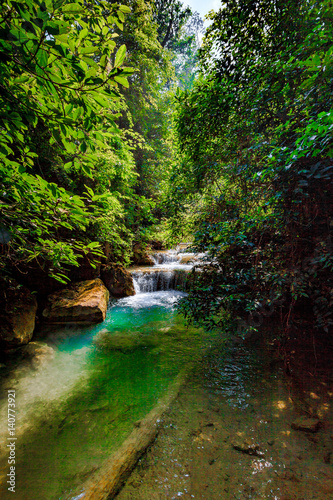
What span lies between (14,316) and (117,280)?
4321 millimetres

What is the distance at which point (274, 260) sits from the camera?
2.84 m

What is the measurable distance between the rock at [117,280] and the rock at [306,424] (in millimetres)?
7139

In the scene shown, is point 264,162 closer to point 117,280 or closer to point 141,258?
point 117,280

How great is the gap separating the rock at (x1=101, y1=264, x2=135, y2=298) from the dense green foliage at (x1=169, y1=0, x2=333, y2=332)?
5.12 meters

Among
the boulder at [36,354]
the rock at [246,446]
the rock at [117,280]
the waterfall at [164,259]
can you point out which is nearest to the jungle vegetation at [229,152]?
the rock at [246,446]

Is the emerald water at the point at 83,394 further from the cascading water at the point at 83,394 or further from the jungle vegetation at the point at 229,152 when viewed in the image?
the jungle vegetation at the point at 229,152

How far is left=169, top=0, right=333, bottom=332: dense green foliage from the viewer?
2.24 m

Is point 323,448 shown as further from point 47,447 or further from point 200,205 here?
point 200,205

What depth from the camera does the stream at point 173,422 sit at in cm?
188

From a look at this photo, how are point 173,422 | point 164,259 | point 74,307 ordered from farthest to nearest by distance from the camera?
point 164,259 < point 74,307 < point 173,422

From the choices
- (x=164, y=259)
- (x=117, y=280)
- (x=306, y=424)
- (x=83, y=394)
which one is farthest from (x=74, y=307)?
(x=164, y=259)

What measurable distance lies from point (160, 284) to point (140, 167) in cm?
768

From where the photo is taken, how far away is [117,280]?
27.6 feet

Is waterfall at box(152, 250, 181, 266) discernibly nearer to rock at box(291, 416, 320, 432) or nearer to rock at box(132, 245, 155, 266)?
rock at box(132, 245, 155, 266)
